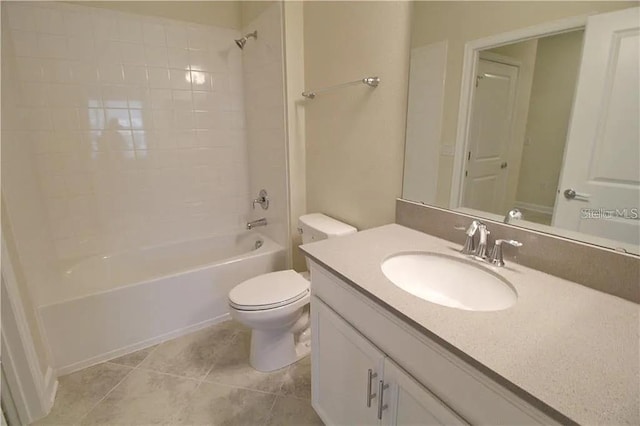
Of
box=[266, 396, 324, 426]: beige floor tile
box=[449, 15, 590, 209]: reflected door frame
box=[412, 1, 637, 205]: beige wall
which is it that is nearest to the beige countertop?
box=[449, 15, 590, 209]: reflected door frame

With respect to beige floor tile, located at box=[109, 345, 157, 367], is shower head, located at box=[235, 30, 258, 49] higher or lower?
higher

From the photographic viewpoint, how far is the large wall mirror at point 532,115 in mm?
830

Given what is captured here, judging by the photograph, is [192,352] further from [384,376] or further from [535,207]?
[535,207]

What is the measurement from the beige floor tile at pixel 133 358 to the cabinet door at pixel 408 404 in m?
1.48

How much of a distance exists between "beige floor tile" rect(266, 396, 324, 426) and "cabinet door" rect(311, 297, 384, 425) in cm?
15

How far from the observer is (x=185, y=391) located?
1521mm

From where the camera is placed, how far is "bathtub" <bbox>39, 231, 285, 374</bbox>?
1.62 meters

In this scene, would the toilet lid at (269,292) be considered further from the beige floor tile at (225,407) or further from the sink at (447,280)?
the sink at (447,280)

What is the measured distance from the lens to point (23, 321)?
1.31m

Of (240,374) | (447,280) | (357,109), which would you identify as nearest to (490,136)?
(447,280)

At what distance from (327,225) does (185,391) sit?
1.11m

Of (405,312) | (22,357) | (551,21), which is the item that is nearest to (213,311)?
(22,357)

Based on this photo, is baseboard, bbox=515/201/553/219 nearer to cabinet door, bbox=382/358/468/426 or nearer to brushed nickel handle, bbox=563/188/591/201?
brushed nickel handle, bbox=563/188/591/201

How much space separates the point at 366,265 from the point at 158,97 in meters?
1.98
